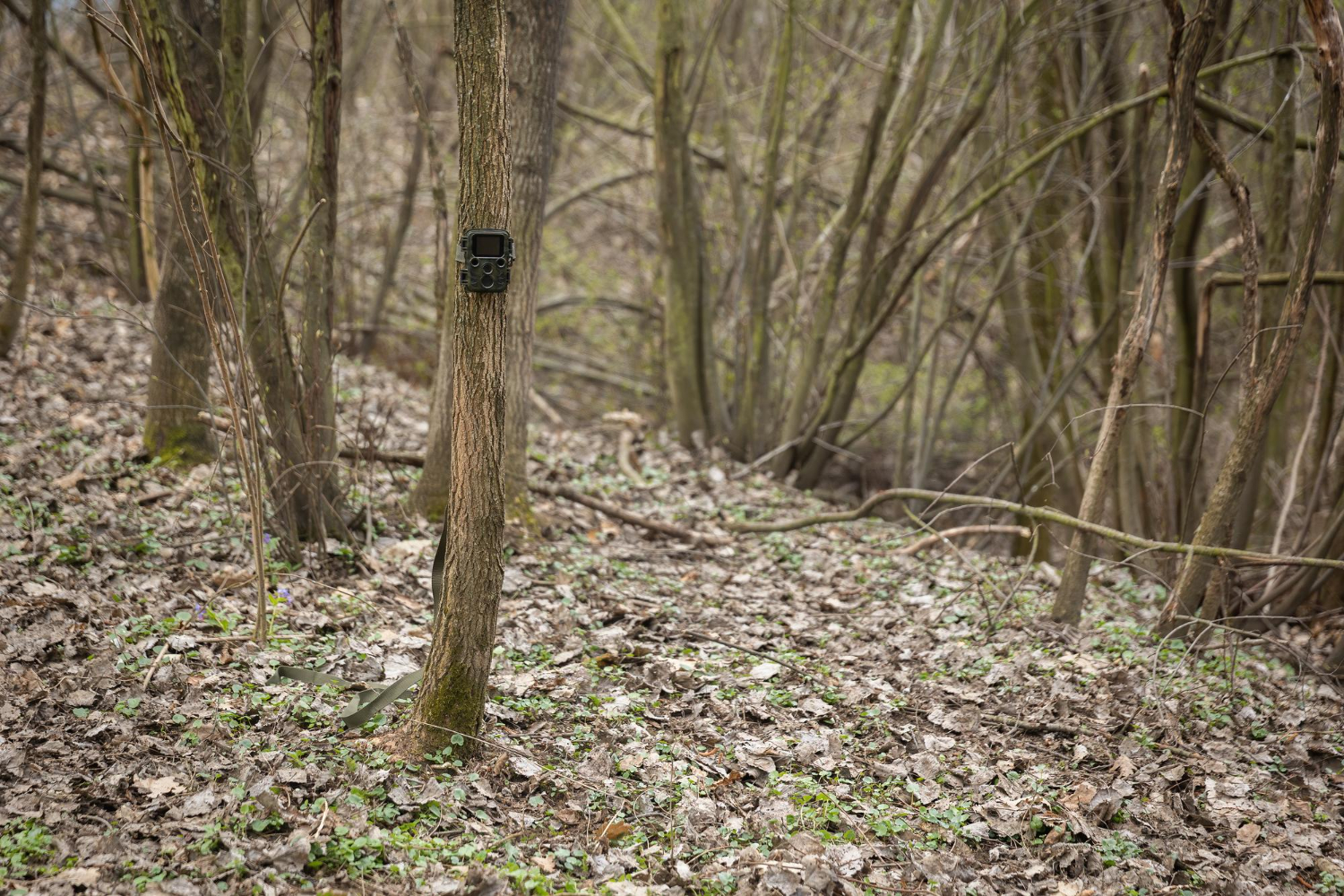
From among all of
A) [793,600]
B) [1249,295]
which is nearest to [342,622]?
[793,600]

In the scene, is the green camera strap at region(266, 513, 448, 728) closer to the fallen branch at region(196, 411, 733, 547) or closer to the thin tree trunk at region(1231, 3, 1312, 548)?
the fallen branch at region(196, 411, 733, 547)

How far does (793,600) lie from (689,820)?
2527mm

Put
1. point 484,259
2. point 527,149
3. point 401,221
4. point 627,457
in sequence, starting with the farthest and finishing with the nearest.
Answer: point 401,221 → point 627,457 → point 527,149 → point 484,259

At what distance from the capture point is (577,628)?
4617mm

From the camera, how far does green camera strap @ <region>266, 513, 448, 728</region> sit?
331 cm

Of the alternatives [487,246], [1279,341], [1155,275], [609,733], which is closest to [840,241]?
[1155,275]

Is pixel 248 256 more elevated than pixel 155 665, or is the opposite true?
pixel 248 256

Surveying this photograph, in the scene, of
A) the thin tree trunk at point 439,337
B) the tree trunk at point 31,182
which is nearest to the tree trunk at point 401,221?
the tree trunk at point 31,182

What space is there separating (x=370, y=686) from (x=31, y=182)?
5.32 m

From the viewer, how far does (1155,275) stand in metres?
4.53

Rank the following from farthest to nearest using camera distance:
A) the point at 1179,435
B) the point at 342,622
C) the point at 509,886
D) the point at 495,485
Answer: the point at 1179,435 < the point at 342,622 < the point at 495,485 < the point at 509,886

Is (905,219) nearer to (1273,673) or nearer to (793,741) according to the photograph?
(1273,673)

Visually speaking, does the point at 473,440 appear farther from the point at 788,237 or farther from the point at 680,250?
the point at 788,237

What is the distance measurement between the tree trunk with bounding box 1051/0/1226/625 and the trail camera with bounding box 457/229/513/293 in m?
3.05
